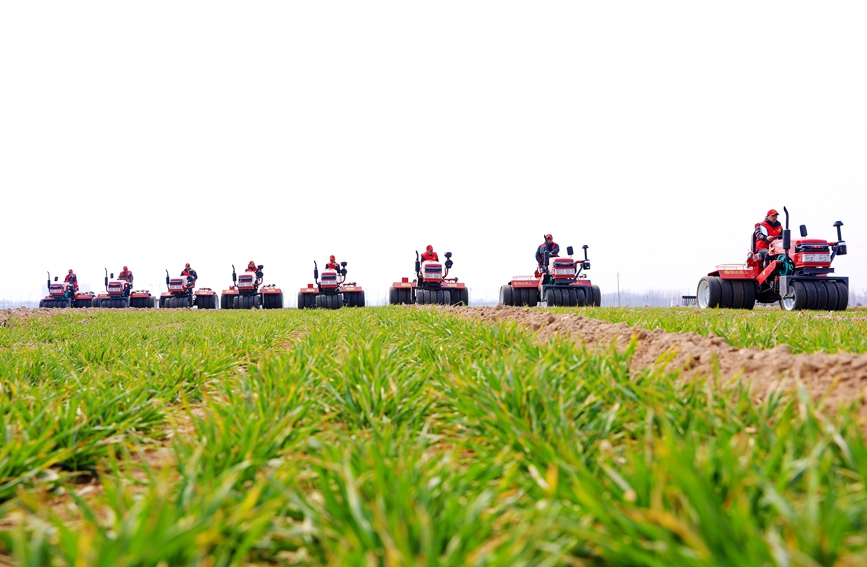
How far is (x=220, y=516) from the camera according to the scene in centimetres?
124

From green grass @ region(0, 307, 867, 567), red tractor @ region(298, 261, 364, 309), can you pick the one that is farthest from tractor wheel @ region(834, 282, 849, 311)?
red tractor @ region(298, 261, 364, 309)

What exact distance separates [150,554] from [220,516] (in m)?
0.23

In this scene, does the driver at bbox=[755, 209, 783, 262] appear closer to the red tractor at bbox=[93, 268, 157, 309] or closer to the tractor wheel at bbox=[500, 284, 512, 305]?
the tractor wheel at bbox=[500, 284, 512, 305]

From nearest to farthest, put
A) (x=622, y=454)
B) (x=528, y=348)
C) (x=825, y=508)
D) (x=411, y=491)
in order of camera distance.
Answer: (x=825, y=508) → (x=411, y=491) → (x=622, y=454) → (x=528, y=348)

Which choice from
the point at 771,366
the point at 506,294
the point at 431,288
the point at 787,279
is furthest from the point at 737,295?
the point at 771,366

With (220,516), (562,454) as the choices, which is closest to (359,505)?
(220,516)

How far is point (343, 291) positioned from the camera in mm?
23516

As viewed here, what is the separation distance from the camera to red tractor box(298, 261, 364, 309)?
75.6ft

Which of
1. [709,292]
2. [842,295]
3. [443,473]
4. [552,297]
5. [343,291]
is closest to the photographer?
[443,473]

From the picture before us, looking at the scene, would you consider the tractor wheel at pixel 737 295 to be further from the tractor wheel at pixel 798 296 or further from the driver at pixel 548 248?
the driver at pixel 548 248

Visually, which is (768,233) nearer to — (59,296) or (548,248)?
(548,248)

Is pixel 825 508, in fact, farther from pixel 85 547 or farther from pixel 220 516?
pixel 85 547

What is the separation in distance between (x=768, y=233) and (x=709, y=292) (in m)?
2.55

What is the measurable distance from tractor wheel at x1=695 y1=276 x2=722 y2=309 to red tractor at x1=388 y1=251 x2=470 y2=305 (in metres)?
8.83
